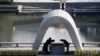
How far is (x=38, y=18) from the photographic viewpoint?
32875 mm

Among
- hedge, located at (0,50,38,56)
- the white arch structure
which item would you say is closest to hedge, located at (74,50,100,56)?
the white arch structure

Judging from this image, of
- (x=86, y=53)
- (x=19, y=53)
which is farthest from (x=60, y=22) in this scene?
(x=19, y=53)

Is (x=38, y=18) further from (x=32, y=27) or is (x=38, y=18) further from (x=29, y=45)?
(x=29, y=45)

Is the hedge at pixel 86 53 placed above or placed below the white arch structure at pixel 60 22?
below

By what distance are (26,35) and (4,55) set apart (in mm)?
9819

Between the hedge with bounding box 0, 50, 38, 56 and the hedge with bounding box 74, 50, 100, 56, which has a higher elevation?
the hedge with bounding box 0, 50, 38, 56

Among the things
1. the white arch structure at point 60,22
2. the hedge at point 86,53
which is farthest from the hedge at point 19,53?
the white arch structure at point 60,22

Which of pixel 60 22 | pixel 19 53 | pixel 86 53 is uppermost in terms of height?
pixel 60 22

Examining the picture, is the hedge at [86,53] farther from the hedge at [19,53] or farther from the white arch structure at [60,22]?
the hedge at [19,53]

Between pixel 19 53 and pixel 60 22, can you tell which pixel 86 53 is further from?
pixel 19 53

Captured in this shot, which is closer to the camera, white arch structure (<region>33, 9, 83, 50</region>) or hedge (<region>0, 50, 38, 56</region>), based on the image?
hedge (<region>0, 50, 38, 56</region>)

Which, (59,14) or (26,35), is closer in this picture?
(59,14)

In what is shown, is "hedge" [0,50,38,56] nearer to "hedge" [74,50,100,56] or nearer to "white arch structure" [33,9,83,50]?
"hedge" [74,50,100,56]

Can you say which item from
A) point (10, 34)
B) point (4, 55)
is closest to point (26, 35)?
point (10, 34)
